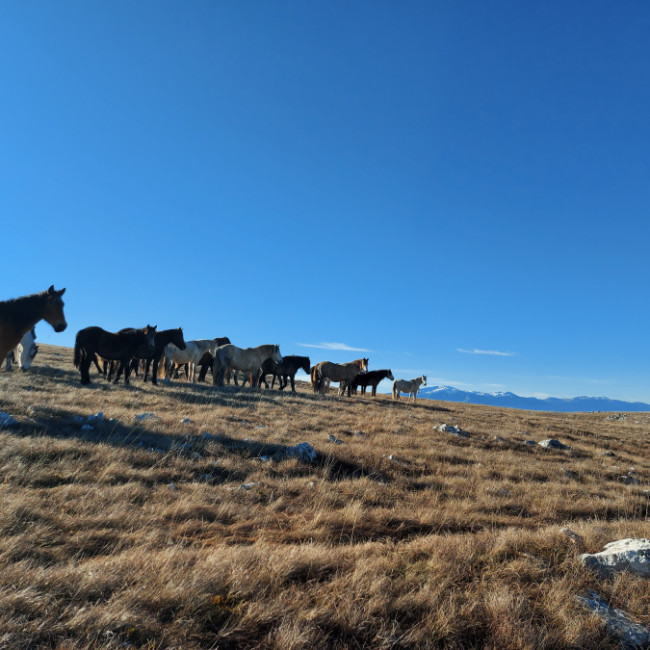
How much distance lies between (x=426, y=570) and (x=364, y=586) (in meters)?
0.84

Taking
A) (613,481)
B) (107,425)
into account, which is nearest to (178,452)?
(107,425)

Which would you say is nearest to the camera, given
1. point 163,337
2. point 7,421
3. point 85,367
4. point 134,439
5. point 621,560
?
point 621,560

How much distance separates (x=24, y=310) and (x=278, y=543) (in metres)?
10.6

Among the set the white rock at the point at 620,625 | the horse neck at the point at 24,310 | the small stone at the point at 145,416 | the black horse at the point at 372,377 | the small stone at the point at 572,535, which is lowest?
the white rock at the point at 620,625

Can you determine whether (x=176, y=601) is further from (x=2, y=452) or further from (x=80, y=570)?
(x=2, y=452)

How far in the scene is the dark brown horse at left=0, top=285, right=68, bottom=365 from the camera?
36.1 feet

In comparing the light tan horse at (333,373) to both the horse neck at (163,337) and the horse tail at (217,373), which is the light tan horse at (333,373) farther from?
the horse neck at (163,337)

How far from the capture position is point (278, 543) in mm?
4766

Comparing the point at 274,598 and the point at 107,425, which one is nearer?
the point at 274,598

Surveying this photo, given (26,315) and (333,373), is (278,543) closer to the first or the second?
(26,315)

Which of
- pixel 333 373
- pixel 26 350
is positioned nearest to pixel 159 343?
pixel 26 350

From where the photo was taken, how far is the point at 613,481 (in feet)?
35.7

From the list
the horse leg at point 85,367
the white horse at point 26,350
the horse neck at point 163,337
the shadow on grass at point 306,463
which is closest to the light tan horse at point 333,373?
the horse neck at point 163,337

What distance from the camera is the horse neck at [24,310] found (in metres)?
11.1
